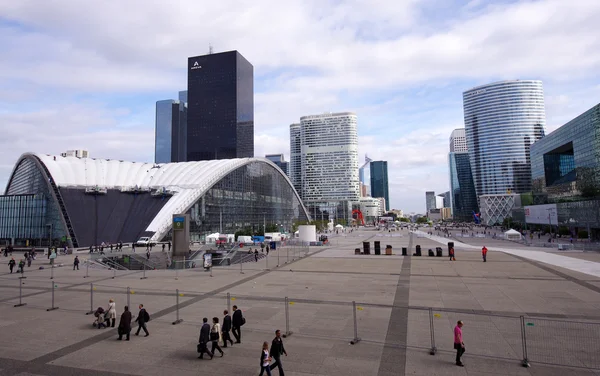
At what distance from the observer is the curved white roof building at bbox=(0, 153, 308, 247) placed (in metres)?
62.8

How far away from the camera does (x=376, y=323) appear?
14430mm

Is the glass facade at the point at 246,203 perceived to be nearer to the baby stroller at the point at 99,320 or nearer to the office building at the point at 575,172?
the baby stroller at the point at 99,320

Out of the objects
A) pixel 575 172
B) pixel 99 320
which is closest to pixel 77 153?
pixel 99 320

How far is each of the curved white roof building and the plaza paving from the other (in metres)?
38.4

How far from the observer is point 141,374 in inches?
394

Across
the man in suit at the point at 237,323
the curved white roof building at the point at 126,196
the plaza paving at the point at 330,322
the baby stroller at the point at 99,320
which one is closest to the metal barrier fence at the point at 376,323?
the plaza paving at the point at 330,322

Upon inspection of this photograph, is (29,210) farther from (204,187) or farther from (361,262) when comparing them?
(361,262)

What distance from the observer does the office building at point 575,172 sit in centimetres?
7212

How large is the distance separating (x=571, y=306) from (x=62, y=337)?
2237 centimetres

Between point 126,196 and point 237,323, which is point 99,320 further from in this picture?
point 126,196

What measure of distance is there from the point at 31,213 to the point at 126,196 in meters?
16.3

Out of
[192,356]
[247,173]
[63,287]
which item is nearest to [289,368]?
[192,356]

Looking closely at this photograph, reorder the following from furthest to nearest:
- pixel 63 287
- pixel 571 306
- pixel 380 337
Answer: pixel 63 287 → pixel 571 306 → pixel 380 337

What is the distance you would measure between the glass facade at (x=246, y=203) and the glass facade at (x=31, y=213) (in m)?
23.5
